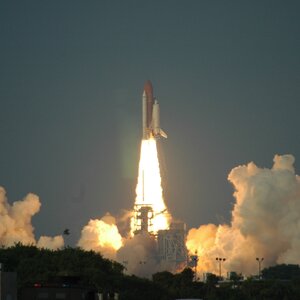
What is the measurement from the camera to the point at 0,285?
55.8 meters

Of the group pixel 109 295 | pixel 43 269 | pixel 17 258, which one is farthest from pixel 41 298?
pixel 17 258

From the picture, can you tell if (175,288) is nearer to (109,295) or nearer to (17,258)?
(17,258)

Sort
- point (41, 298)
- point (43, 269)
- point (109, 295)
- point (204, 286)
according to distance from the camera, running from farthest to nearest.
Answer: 1. point (204, 286)
2. point (43, 269)
3. point (109, 295)
4. point (41, 298)

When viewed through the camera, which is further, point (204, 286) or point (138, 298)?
point (204, 286)

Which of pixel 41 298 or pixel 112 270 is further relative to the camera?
pixel 112 270

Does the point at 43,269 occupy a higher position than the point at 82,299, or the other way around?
the point at 43,269

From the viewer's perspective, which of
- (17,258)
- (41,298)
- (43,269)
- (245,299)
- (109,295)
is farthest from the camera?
(245,299)

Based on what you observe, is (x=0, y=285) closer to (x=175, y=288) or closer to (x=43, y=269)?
(x=43, y=269)

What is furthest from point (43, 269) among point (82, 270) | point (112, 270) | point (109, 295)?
point (109, 295)

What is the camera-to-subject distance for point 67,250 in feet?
534

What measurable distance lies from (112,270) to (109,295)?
10302 centimetres

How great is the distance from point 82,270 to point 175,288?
31789mm

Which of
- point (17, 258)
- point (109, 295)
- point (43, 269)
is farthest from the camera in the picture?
point (17, 258)

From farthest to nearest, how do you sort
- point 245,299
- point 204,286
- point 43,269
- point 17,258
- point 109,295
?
point 204,286 < point 245,299 < point 17,258 < point 43,269 < point 109,295
